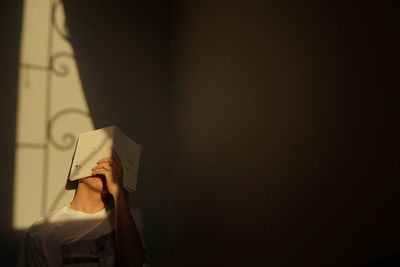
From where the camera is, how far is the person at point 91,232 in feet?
4.27

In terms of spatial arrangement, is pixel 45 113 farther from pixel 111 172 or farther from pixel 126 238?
pixel 126 238

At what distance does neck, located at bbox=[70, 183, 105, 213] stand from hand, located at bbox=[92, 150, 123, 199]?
102mm

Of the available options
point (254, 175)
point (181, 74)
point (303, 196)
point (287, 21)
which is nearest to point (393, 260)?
point (303, 196)

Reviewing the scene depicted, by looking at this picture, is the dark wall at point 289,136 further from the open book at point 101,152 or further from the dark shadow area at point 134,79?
the open book at point 101,152

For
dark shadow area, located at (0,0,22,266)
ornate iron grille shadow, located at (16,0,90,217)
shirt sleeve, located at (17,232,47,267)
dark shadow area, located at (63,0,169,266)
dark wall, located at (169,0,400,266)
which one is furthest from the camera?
dark shadow area, located at (63,0,169,266)

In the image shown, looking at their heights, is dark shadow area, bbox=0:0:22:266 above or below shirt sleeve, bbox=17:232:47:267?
above

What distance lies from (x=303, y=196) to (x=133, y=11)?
1.45 m

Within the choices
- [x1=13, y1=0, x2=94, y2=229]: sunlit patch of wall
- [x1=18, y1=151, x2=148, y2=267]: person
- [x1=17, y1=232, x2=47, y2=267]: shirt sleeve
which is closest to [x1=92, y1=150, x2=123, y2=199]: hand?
[x1=18, y1=151, x2=148, y2=267]: person

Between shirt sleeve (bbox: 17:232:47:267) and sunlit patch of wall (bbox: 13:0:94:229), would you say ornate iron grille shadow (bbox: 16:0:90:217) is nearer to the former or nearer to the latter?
sunlit patch of wall (bbox: 13:0:94:229)

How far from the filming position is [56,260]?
4.20 ft

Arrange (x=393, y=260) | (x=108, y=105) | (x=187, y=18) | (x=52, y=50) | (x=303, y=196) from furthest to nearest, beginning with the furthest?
1. (x=187, y=18)
2. (x=108, y=105)
3. (x=52, y=50)
4. (x=303, y=196)
5. (x=393, y=260)

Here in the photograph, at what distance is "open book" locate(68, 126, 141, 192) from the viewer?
4.77 ft

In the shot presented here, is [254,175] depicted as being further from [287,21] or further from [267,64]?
[287,21]

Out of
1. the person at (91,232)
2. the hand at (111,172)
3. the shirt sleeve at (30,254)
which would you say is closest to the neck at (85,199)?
the person at (91,232)
